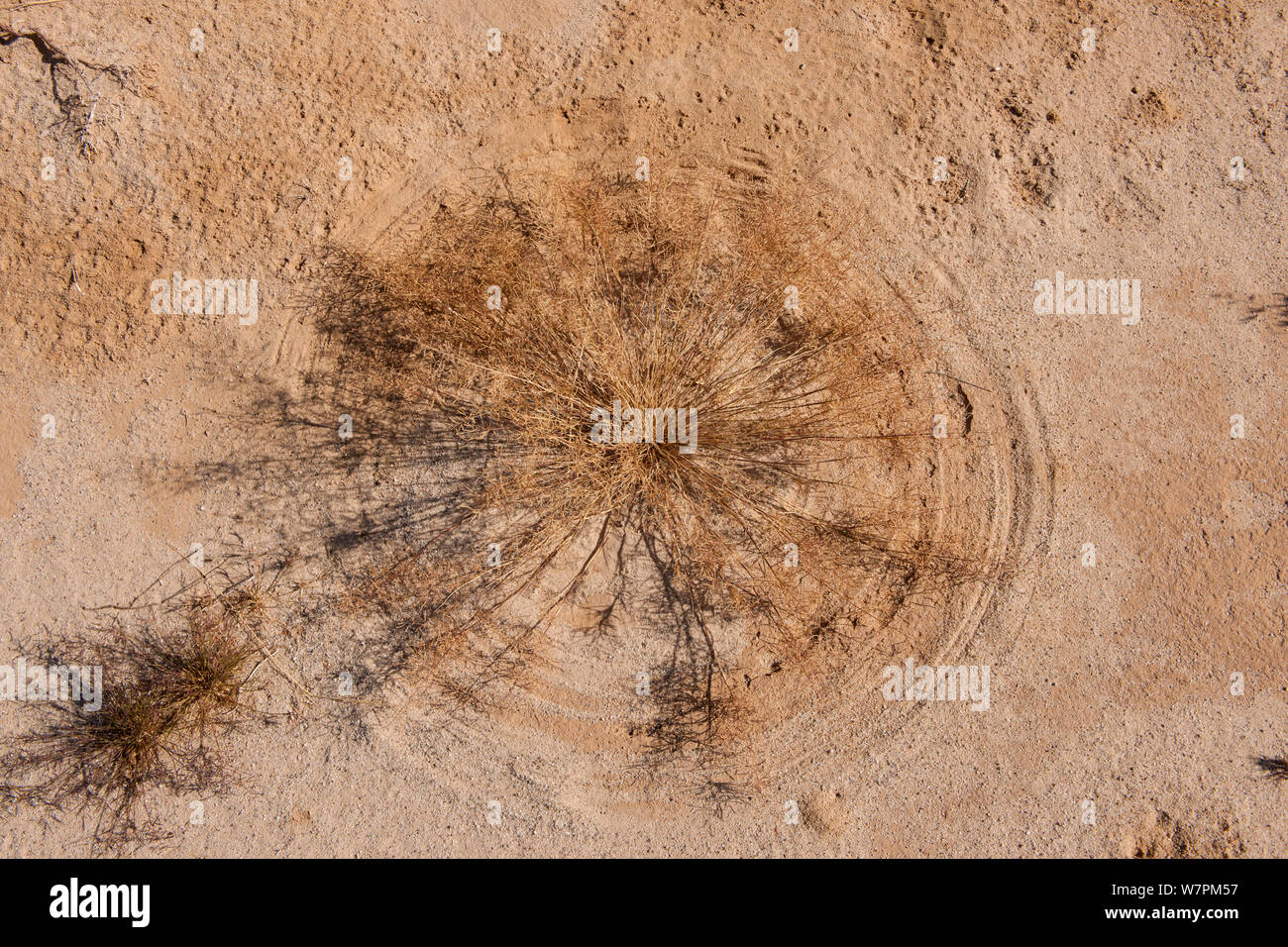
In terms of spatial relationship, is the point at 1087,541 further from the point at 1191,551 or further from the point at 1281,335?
the point at 1281,335

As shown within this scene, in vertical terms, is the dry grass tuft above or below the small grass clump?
above

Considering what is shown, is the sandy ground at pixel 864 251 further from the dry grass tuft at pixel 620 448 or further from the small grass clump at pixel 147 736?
the dry grass tuft at pixel 620 448

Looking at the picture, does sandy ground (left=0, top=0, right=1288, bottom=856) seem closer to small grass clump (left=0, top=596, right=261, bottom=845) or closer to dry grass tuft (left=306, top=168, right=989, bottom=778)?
small grass clump (left=0, top=596, right=261, bottom=845)

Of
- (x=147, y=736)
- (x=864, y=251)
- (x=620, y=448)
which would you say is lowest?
(x=147, y=736)

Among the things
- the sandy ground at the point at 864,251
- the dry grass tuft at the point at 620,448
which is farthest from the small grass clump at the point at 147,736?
the dry grass tuft at the point at 620,448

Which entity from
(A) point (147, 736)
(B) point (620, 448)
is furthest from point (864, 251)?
(A) point (147, 736)

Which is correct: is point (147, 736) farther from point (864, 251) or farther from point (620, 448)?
point (864, 251)

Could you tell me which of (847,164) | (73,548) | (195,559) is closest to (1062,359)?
(847,164)

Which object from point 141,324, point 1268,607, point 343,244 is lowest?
point 1268,607

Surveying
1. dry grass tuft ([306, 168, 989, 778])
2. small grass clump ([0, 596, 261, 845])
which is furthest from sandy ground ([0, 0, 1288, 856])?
dry grass tuft ([306, 168, 989, 778])
